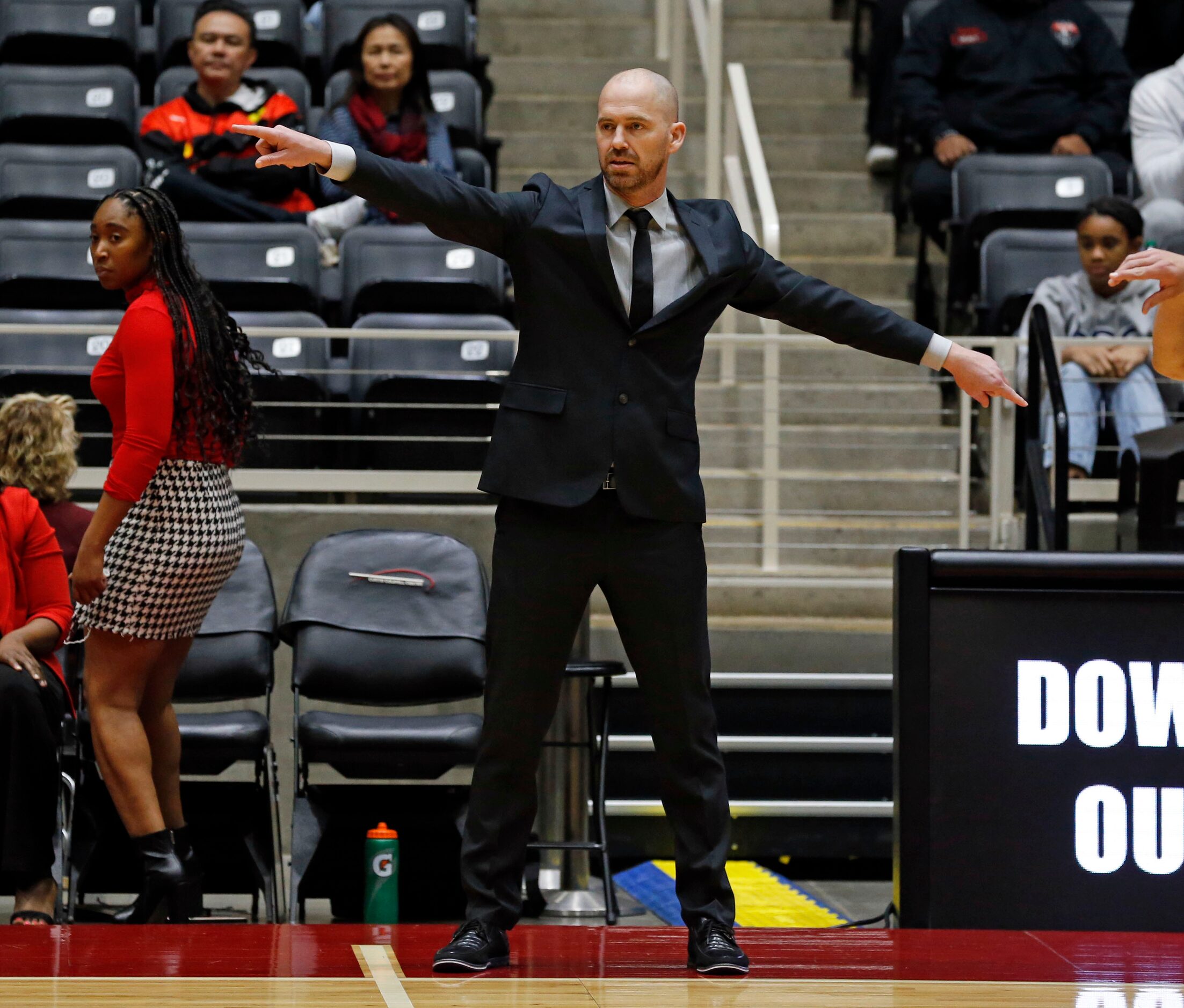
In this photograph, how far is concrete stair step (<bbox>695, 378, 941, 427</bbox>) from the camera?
672cm

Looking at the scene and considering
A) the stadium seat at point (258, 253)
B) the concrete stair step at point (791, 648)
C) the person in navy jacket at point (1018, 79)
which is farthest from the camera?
the person in navy jacket at point (1018, 79)

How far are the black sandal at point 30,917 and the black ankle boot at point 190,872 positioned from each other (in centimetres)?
31

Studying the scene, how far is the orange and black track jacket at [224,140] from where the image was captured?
21.6ft

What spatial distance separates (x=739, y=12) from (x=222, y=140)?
3.28m

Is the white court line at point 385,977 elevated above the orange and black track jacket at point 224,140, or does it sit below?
below

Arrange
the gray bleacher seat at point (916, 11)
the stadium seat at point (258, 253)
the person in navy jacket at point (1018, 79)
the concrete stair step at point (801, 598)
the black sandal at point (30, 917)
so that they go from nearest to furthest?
1. the black sandal at point (30, 917)
2. the concrete stair step at point (801, 598)
3. the stadium seat at point (258, 253)
4. the person in navy jacket at point (1018, 79)
5. the gray bleacher seat at point (916, 11)

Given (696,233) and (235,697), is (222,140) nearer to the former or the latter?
(235,697)

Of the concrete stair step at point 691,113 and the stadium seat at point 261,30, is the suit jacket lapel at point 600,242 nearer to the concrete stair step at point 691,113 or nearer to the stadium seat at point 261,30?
→ the stadium seat at point 261,30

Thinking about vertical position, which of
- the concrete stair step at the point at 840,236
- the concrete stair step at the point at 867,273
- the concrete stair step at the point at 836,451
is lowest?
Answer: the concrete stair step at the point at 836,451

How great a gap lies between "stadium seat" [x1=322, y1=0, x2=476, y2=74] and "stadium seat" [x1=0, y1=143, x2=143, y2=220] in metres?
1.25

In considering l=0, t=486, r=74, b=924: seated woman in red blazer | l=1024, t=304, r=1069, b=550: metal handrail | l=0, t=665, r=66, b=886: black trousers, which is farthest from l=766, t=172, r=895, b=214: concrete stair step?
l=0, t=665, r=66, b=886: black trousers

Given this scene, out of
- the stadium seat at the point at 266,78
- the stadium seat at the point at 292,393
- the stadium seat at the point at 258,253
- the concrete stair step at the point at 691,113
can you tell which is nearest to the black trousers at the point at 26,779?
the stadium seat at the point at 292,393

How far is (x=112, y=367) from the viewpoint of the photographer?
400 cm

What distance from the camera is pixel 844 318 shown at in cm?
319
